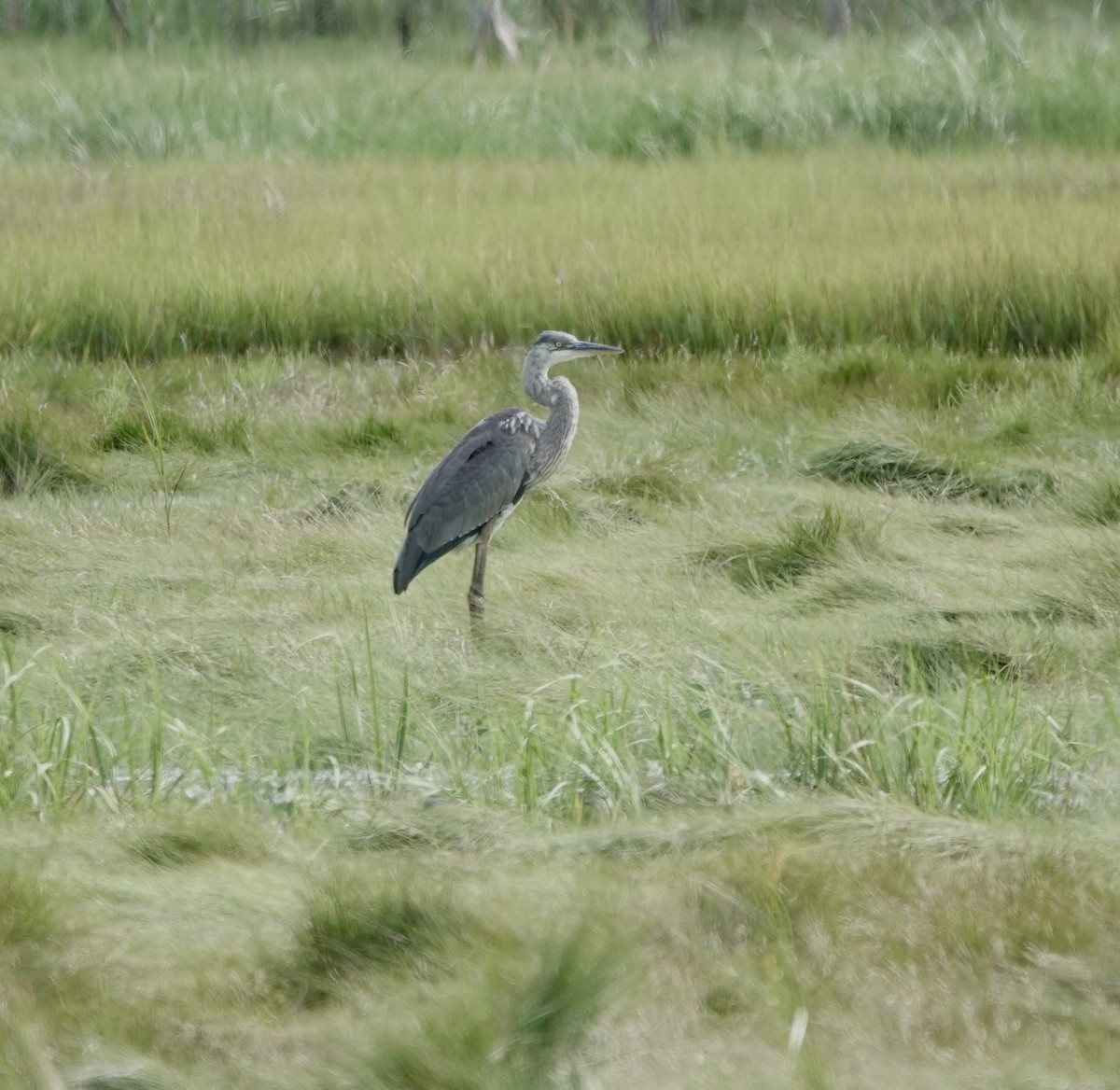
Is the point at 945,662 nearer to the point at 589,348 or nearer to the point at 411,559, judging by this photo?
the point at 411,559

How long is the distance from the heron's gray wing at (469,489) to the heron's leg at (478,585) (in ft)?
0.16

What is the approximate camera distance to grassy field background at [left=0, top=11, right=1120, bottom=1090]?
2.22m

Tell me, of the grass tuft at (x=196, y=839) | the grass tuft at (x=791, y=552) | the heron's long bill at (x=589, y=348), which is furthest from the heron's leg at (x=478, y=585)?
the grass tuft at (x=196, y=839)

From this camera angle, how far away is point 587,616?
14.4 ft

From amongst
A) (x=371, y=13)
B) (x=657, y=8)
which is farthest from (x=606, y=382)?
(x=371, y=13)

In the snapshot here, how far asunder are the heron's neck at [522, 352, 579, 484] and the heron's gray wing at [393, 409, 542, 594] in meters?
0.03

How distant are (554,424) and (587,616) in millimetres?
853

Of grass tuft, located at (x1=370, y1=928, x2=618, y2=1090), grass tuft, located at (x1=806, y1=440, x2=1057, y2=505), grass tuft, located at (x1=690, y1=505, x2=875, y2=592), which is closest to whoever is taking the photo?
grass tuft, located at (x1=370, y1=928, x2=618, y2=1090)

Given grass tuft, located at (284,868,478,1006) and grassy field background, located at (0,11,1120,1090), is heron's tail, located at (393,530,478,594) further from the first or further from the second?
grass tuft, located at (284,868,478,1006)

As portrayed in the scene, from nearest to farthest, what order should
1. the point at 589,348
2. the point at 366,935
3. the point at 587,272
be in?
1. the point at 366,935
2. the point at 589,348
3. the point at 587,272

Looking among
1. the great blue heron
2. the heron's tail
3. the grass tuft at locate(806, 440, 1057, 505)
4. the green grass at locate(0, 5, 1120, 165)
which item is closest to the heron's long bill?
the great blue heron

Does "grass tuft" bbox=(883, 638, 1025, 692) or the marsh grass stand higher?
the marsh grass

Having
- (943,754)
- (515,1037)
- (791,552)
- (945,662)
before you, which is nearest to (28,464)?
(791,552)

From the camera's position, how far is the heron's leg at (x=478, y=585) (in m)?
4.39
